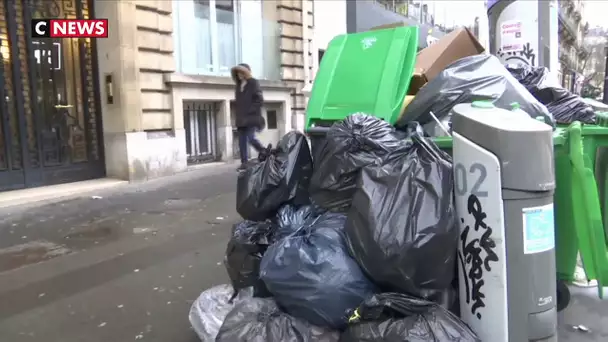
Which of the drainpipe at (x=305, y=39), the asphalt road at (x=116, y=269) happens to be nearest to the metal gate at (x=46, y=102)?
the asphalt road at (x=116, y=269)

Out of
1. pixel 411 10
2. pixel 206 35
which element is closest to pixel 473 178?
pixel 206 35

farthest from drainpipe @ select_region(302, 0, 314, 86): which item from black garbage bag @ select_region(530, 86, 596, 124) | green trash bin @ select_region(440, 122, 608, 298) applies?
green trash bin @ select_region(440, 122, 608, 298)

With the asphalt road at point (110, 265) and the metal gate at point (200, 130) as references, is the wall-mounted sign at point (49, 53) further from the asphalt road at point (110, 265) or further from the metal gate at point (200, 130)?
the metal gate at point (200, 130)

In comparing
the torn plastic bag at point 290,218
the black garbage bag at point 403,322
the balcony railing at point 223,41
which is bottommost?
the black garbage bag at point 403,322

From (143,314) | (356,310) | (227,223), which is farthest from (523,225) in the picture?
(227,223)

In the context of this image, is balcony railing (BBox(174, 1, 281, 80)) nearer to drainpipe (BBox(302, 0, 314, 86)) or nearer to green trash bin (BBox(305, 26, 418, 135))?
drainpipe (BBox(302, 0, 314, 86))

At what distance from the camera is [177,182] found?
824cm

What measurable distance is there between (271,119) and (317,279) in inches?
382

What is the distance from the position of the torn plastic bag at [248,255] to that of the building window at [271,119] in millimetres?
8959

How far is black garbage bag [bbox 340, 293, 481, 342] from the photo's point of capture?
206 cm

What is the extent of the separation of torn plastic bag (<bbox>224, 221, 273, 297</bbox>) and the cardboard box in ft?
4.41

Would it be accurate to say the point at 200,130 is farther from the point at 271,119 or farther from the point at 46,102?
the point at 46,102

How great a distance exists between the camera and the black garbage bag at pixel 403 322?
6.77ft

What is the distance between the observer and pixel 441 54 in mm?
3580
